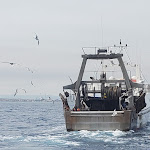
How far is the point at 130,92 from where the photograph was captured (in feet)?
121

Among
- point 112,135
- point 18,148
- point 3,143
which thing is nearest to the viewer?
point 18,148

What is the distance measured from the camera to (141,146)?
3047cm

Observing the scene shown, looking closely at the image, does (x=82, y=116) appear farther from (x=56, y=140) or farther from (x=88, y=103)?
(x=88, y=103)

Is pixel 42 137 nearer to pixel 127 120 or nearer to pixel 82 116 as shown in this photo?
pixel 82 116

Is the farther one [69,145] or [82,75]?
[82,75]

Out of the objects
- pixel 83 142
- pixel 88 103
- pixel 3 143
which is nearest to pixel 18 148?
pixel 3 143

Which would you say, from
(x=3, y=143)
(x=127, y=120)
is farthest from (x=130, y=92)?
(x=3, y=143)

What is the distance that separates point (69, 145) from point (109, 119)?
18.5ft

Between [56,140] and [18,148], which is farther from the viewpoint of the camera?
[56,140]

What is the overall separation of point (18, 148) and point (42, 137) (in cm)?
541

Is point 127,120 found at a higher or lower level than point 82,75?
lower

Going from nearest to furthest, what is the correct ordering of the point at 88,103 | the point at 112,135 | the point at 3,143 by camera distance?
the point at 3,143 → the point at 112,135 → the point at 88,103

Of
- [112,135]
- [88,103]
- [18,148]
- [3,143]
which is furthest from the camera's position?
[88,103]

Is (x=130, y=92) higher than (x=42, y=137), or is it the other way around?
(x=130, y=92)
